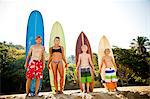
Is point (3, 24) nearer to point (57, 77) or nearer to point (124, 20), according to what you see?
point (57, 77)

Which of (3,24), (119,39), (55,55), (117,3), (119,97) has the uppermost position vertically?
(117,3)

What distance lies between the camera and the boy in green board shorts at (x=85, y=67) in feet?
9.63

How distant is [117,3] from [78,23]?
0.57 m

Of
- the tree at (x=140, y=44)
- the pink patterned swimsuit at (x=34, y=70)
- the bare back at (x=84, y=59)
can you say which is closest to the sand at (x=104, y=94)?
the pink patterned swimsuit at (x=34, y=70)

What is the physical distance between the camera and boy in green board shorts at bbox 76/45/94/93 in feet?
9.63

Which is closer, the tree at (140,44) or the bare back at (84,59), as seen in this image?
the bare back at (84,59)

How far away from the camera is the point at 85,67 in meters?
2.96

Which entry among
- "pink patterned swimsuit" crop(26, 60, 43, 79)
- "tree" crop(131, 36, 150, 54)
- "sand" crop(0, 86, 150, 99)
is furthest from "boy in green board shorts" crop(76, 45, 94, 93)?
"tree" crop(131, 36, 150, 54)

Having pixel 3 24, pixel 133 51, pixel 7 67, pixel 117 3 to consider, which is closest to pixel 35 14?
pixel 3 24

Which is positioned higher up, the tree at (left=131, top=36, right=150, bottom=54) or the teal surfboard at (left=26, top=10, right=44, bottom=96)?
the teal surfboard at (left=26, top=10, right=44, bottom=96)

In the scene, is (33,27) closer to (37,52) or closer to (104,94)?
(37,52)

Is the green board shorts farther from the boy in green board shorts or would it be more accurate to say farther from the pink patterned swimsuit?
the pink patterned swimsuit

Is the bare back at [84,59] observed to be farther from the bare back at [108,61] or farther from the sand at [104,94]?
the sand at [104,94]

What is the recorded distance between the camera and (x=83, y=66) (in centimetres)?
296
